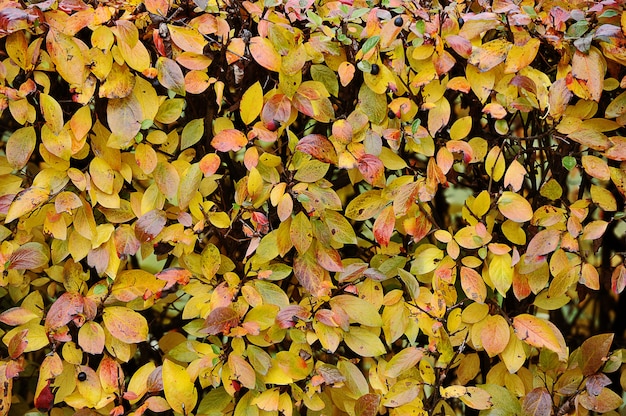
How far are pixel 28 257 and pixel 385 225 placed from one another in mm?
880

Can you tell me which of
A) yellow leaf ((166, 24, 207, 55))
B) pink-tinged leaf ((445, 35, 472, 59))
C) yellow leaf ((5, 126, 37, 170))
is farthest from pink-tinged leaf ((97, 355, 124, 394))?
pink-tinged leaf ((445, 35, 472, 59))

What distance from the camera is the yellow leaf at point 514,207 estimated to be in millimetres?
1613

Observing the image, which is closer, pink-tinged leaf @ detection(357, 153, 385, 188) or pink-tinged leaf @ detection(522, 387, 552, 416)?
pink-tinged leaf @ detection(357, 153, 385, 188)

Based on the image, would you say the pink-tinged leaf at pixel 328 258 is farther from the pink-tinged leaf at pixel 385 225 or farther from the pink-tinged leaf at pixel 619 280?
the pink-tinged leaf at pixel 619 280

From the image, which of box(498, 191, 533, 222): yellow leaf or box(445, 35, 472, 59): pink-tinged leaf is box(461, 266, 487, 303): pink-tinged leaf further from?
box(445, 35, 472, 59): pink-tinged leaf

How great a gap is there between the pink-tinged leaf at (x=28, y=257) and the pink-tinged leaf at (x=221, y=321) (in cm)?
44

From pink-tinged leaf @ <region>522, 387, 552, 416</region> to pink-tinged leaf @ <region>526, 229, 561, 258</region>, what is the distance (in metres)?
0.36

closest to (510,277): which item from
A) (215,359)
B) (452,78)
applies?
(452,78)

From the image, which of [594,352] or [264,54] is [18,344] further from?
[594,352]

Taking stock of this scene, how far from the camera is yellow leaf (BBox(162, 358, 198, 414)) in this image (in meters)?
1.62

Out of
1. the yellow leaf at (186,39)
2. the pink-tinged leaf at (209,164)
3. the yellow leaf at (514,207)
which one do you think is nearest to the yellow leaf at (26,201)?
the pink-tinged leaf at (209,164)

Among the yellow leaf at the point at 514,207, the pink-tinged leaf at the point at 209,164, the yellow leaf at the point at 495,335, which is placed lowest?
the yellow leaf at the point at 495,335

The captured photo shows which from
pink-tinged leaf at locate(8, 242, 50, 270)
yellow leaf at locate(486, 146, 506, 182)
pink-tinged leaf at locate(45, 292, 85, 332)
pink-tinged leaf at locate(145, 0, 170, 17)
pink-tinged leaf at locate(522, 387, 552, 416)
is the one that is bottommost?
pink-tinged leaf at locate(522, 387, 552, 416)

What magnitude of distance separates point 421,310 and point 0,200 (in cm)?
106
